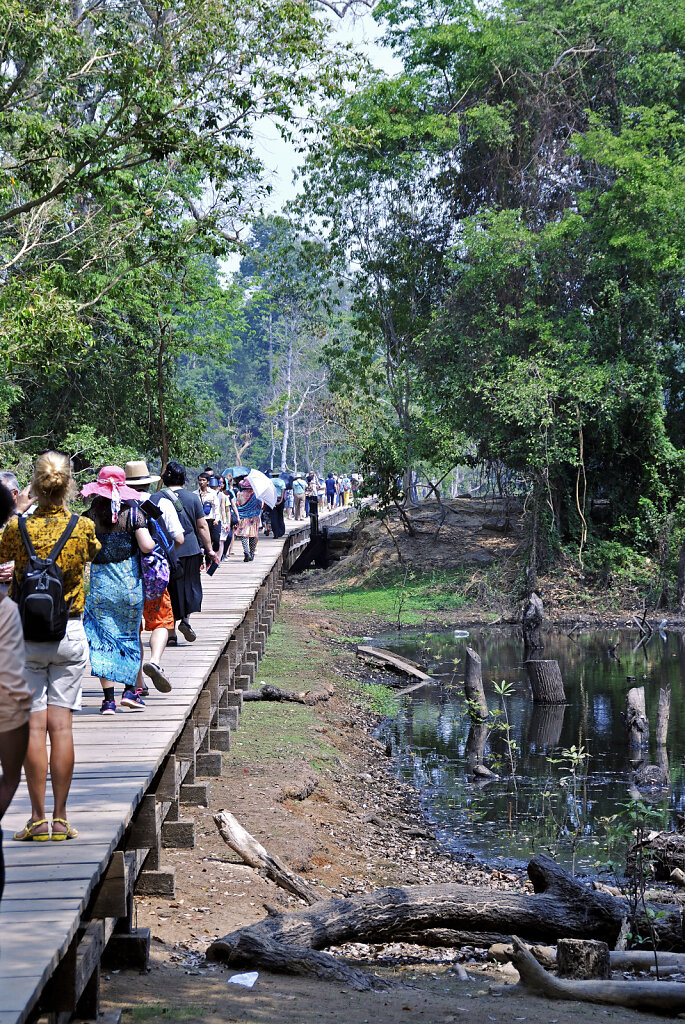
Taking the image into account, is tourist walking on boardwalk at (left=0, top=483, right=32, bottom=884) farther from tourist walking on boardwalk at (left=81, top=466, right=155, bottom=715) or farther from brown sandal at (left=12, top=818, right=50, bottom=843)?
tourist walking on boardwalk at (left=81, top=466, right=155, bottom=715)

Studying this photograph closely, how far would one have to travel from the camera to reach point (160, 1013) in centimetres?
475

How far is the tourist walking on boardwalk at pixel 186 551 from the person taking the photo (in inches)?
407

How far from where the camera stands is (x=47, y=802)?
5539 mm

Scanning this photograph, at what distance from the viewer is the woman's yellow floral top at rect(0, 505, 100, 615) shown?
5316mm

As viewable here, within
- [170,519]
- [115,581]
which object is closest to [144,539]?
[115,581]

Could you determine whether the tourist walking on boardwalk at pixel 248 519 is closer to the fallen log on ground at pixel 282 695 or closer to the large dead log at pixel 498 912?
the fallen log on ground at pixel 282 695

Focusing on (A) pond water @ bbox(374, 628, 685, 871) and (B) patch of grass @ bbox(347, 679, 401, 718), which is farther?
(B) patch of grass @ bbox(347, 679, 401, 718)

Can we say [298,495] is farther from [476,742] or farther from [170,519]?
[170,519]

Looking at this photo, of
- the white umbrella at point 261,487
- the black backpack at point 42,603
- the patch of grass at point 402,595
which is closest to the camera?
the black backpack at point 42,603

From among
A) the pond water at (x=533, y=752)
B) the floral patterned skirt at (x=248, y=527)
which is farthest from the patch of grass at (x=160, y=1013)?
the floral patterned skirt at (x=248, y=527)

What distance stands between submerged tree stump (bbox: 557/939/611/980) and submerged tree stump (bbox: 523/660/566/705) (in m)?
11.6

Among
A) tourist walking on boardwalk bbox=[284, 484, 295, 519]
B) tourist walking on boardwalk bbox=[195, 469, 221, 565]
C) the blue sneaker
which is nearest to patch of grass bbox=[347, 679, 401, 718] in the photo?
tourist walking on boardwalk bbox=[195, 469, 221, 565]

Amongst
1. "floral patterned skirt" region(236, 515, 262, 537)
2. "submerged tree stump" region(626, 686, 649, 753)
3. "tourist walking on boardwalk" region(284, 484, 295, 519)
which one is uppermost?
"floral patterned skirt" region(236, 515, 262, 537)

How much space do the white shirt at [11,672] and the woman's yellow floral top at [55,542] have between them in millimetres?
2228
